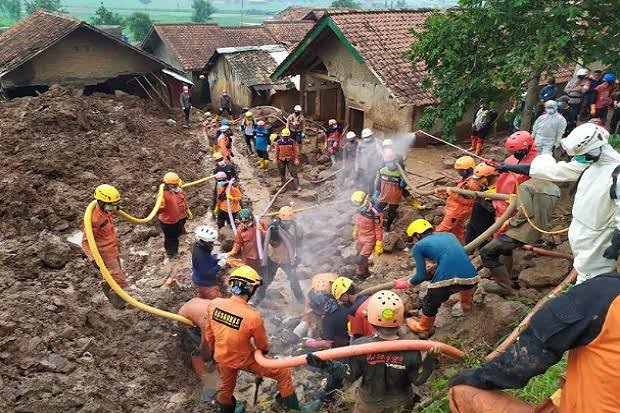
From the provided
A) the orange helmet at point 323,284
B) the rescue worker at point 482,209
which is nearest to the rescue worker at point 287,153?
the rescue worker at point 482,209

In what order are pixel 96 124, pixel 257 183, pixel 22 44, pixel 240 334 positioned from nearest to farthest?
pixel 240 334 → pixel 257 183 → pixel 96 124 → pixel 22 44

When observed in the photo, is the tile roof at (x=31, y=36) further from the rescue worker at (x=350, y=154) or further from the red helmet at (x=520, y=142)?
the red helmet at (x=520, y=142)

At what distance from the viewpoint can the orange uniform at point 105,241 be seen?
24.7 ft

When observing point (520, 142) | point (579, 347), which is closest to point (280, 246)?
point (520, 142)

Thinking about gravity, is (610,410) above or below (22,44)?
below

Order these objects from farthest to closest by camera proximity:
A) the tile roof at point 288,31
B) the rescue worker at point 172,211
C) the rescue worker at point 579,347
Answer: the tile roof at point 288,31, the rescue worker at point 172,211, the rescue worker at point 579,347

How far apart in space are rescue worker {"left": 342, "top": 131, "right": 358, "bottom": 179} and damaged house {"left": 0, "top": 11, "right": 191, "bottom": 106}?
44.9 ft

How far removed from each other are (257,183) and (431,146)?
5712mm

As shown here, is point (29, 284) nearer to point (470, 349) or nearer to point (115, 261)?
point (115, 261)

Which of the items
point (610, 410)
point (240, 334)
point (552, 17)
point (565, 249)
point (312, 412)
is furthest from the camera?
point (552, 17)

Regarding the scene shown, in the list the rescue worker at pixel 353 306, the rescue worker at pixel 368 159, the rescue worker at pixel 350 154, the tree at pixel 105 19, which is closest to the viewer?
the rescue worker at pixel 353 306

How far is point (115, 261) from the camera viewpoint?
7.88m

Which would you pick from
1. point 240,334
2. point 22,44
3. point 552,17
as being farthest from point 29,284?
point 22,44

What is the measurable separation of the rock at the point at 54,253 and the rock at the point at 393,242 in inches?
247
